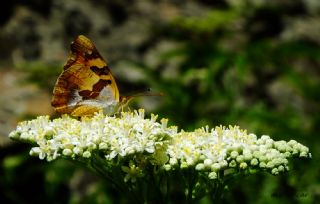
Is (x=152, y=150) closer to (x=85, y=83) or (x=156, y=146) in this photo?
(x=156, y=146)

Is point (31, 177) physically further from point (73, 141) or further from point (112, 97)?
point (73, 141)

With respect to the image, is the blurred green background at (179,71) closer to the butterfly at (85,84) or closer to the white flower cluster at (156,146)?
the white flower cluster at (156,146)

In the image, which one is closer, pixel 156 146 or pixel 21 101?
pixel 156 146

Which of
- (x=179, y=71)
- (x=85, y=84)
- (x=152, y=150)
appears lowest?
(x=152, y=150)

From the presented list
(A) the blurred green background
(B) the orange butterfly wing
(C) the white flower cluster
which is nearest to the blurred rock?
(A) the blurred green background

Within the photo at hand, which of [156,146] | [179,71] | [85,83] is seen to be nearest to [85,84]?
[85,83]

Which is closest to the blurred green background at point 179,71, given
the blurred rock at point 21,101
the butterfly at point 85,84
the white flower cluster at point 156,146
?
the blurred rock at point 21,101

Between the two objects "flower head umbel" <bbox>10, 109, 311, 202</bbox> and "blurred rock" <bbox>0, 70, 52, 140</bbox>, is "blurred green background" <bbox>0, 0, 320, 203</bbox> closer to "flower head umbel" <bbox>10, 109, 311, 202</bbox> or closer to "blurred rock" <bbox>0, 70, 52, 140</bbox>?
"blurred rock" <bbox>0, 70, 52, 140</bbox>
